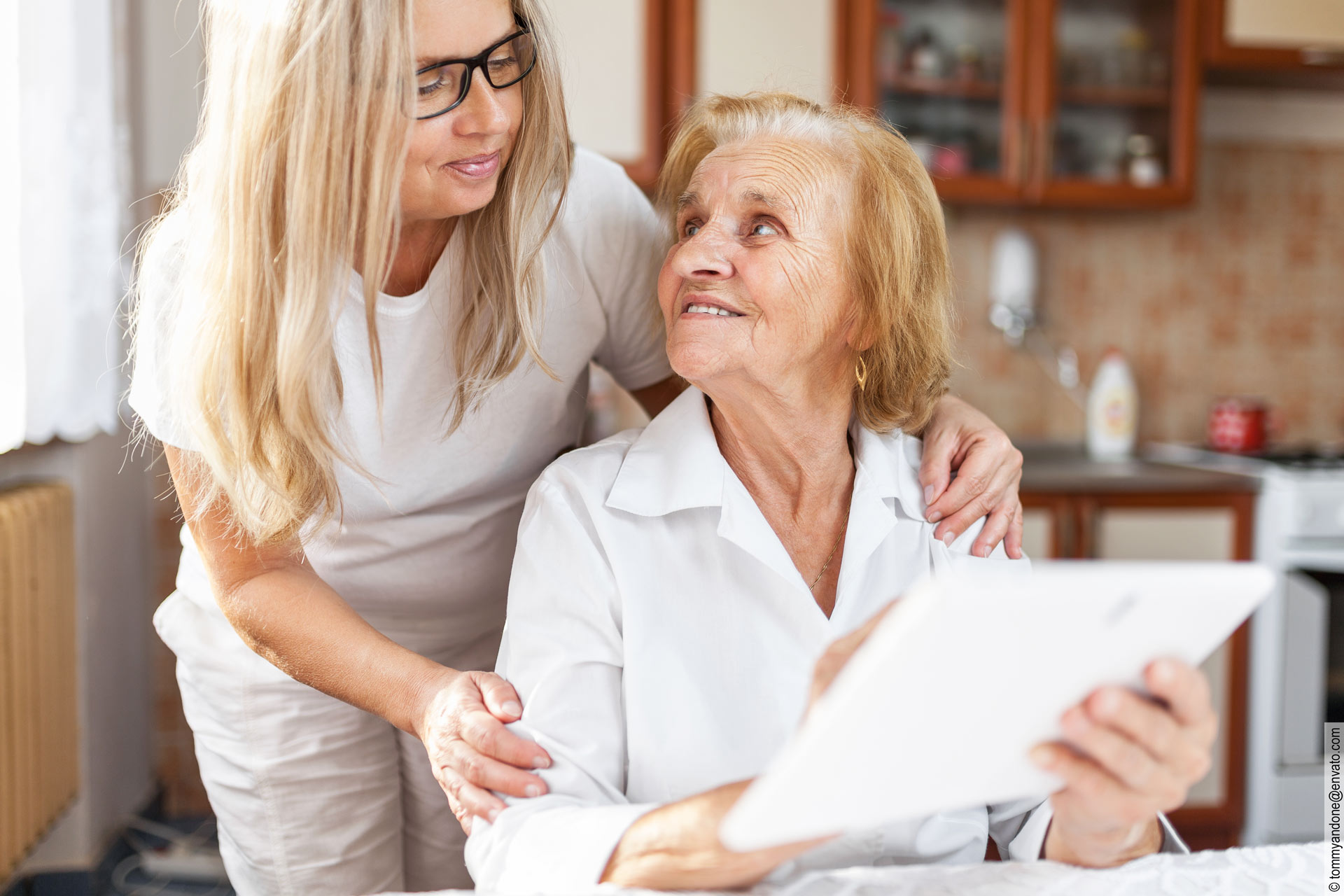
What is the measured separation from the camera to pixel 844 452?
4.25ft

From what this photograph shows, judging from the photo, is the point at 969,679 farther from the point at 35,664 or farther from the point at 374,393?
the point at 35,664

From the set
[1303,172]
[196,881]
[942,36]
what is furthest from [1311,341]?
[196,881]

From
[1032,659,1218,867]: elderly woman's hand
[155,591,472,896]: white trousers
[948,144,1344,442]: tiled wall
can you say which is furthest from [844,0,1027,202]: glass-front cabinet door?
[1032,659,1218,867]: elderly woman's hand

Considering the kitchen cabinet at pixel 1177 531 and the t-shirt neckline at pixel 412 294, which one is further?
the kitchen cabinet at pixel 1177 531

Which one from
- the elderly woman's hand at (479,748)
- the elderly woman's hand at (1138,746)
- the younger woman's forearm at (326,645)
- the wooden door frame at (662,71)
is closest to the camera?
the elderly woman's hand at (1138,746)

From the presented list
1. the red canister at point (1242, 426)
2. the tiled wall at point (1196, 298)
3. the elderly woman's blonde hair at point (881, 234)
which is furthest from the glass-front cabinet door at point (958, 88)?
the elderly woman's blonde hair at point (881, 234)

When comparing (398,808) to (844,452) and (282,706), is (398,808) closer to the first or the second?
(282,706)

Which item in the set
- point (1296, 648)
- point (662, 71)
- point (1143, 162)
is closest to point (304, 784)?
point (662, 71)

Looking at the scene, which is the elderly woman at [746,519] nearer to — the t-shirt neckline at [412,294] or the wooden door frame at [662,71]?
the t-shirt neckline at [412,294]

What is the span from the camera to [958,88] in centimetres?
298

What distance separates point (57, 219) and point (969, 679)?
2134mm

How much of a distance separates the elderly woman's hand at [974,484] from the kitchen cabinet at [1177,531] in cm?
153

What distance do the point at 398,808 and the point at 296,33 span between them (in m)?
0.99

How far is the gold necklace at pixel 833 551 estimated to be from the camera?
1223 mm
